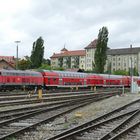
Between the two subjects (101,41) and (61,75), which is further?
(101,41)

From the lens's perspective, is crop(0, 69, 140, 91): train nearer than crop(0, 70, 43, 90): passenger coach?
No

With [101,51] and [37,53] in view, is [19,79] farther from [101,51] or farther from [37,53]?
[37,53]

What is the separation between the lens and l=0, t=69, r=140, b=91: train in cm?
4878

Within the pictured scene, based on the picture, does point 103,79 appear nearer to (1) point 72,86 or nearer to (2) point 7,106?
(1) point 72,86

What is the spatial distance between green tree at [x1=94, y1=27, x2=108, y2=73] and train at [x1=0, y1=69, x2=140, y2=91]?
25.6m

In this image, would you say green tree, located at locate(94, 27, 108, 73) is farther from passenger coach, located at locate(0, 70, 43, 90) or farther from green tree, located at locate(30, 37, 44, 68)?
passenger coach, located at locate(0, 70, 43, 90)

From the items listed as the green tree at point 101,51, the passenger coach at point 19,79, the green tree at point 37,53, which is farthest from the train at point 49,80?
the green tree at point 37,53

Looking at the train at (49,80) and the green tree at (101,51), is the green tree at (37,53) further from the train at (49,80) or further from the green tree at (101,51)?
the train at (49,80)

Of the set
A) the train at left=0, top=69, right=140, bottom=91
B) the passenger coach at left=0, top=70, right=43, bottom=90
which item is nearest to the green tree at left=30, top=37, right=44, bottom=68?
the train at left=0, top=69, right=140, bottom=91

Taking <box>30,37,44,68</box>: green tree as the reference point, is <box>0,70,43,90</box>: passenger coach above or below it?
below

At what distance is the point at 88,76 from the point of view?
228ft

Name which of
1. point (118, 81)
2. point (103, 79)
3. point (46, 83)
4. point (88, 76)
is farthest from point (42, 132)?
point (118, 81)

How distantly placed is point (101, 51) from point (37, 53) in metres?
19.7

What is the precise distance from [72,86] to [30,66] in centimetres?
5261
